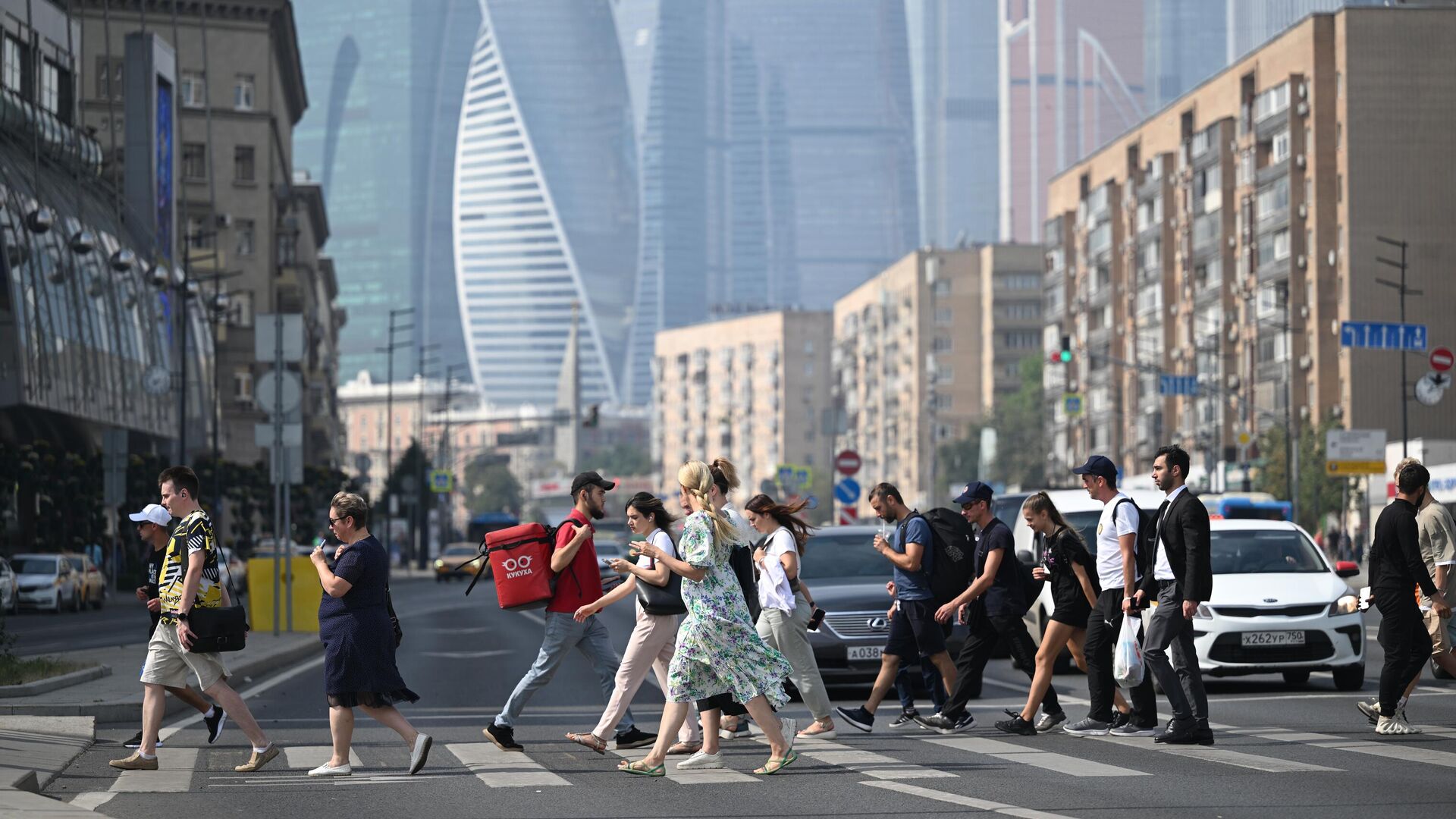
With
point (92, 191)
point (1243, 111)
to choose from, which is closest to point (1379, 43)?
point (1243, 111)

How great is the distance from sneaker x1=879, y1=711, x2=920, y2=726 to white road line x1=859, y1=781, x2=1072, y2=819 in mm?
3540

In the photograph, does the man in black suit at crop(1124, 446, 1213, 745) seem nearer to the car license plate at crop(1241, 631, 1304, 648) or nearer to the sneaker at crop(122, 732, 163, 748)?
the car license plate at crop(1241, 631, 1304, 648)

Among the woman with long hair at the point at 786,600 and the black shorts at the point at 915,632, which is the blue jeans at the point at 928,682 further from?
the woman with long hair at the point at 786,600

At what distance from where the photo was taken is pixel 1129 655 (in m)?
12.9

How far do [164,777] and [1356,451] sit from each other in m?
54.0

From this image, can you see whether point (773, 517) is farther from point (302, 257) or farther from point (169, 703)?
point (302, 257)

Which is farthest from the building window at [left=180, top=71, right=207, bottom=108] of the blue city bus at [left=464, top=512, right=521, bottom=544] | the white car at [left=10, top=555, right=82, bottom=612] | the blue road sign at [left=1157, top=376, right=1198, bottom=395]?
the white car at [left=10, top=555, right=82, bottom=612]

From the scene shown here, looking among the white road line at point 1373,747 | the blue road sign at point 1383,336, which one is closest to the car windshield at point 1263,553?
the white road line at point 1373,747

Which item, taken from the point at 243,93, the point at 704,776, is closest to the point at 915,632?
the point at 704,776

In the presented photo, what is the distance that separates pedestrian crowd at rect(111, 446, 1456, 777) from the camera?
1146 centimetres

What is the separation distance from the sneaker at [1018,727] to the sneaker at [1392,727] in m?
2.22

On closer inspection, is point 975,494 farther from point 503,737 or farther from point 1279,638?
point 1279,638

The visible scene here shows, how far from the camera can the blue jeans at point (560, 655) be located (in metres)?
12.8

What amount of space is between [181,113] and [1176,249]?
45.3 m
